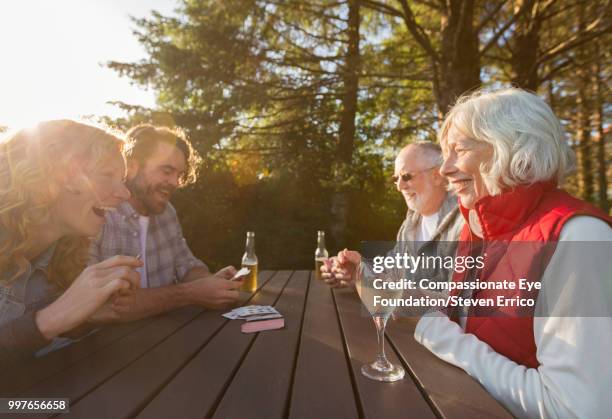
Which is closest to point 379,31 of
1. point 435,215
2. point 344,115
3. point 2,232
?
point 344,115

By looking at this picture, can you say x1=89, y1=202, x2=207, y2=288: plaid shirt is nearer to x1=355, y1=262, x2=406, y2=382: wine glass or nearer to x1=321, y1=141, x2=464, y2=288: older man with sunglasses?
x1=321, y1=141, x2=464, y2=288: older man with sunglasses

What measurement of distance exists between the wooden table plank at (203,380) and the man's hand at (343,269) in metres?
0.94

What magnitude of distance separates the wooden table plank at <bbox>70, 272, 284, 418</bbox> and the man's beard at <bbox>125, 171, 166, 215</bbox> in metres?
1.36

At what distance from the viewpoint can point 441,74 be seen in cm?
567

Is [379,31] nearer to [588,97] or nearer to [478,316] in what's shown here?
[588,97]

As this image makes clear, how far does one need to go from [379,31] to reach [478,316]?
9.38 meters

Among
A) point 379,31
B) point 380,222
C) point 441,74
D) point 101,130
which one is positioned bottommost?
point 380,222

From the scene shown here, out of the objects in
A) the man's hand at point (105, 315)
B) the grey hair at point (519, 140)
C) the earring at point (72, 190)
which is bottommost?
the man's hand at point (105, 315)

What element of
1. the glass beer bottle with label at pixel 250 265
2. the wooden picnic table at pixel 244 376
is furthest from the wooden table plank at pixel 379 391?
the glass beer bottle with label at pixel 250 265

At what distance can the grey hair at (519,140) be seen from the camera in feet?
4.61

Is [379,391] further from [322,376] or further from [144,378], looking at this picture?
[144,378]

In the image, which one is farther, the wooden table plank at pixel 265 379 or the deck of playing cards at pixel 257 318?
the deck of playing cards at pixel 257 318

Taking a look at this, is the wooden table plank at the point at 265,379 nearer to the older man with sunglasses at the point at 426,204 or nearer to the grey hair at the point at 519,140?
the grey hair at the point at 519,140

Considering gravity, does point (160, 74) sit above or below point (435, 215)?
above
